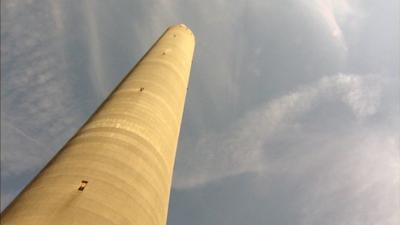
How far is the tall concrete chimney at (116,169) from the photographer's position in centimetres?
1622

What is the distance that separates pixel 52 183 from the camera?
57.9 feet

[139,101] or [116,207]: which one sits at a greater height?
[139,101]

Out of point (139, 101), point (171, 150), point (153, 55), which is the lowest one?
point (171, 150)

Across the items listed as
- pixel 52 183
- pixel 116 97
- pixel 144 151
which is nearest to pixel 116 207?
pixel 52 183

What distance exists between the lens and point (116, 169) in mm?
18578

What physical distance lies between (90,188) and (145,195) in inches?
97.0

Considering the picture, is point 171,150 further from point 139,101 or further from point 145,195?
point 145,195

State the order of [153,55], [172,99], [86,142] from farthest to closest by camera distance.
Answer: [153,55], [172,99], [86,142]

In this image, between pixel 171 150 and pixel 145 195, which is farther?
pixel 171 150

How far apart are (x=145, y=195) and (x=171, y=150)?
564cm

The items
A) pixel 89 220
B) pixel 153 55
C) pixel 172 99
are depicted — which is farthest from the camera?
pixel 153 55

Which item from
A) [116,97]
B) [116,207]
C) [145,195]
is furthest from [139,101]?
[116,207]

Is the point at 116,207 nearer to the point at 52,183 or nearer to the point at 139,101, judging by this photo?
the point at 52,183

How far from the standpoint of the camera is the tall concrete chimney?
639 inches
